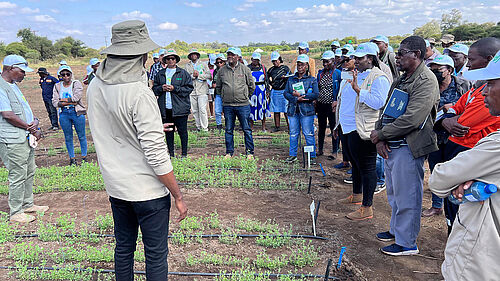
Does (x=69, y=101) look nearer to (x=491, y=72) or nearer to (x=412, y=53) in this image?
(x=412, y=53)

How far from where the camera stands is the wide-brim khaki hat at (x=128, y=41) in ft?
7.55

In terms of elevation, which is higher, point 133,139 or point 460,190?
point 133,139

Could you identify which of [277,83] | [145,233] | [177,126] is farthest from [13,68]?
[277,83]

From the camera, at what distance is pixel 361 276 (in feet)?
10.8

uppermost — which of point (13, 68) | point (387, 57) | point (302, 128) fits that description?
point (13, 68)

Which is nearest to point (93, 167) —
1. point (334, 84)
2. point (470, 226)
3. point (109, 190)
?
point (109, 190)

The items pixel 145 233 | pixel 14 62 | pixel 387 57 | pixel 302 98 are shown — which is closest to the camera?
pixel 145 233

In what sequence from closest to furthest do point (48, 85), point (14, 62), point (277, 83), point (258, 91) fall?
point (14, 62) → point (277, 83) → point (258, 91) → point (48, 85)

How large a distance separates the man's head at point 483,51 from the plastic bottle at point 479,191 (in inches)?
76.4

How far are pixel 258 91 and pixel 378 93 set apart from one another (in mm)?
5430

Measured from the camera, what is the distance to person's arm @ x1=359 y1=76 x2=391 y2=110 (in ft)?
12.8

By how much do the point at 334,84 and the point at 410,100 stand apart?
3312 millimetres

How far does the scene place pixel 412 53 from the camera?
10.6ft

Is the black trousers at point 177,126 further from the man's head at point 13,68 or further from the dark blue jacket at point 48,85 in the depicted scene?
the dark blue jacket at point 48,85
